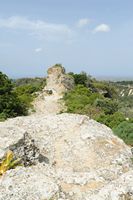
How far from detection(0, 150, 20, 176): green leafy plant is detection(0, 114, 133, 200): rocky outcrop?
20 cm

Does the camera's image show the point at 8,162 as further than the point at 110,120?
No

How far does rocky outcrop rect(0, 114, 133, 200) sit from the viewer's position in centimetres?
778

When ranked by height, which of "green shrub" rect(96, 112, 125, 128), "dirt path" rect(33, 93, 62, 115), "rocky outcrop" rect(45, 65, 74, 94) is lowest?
"dirt path" rect(33, 93, 62, 115)

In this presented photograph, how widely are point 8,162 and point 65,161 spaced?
10.1 ft

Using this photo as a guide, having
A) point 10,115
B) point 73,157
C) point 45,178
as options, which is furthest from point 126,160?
point 10,115

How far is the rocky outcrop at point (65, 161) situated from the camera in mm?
7781

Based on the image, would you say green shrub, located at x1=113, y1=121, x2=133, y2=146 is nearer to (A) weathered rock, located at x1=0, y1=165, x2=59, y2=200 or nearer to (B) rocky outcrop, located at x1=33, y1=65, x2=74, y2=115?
(A) weathered rock, located at x1=0, y1=165, x2=59, y2=200

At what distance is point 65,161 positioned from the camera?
12.8 meters

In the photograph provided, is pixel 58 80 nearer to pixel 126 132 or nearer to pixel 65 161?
pixel 126 132

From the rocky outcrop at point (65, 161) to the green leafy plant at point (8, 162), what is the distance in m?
0.20

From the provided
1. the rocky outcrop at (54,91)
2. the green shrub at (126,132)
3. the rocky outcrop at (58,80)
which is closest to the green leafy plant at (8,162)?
the green shrub at (126,132)

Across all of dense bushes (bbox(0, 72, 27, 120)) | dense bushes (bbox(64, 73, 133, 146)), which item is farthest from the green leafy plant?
dense bushes (bbox(0, 72, 27, 120))

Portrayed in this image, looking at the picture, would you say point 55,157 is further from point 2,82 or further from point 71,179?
point 2,82

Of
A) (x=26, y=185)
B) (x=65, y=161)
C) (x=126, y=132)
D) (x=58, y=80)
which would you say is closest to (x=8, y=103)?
(x=126, y=132)
